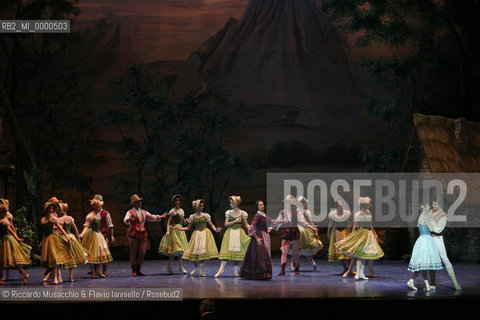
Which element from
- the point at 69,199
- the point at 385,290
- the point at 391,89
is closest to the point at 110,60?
the point at 69,199

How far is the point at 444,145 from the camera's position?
17.3 metres

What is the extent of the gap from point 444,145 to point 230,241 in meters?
7.66

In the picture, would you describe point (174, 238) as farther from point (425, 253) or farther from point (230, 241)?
point (425, 253)

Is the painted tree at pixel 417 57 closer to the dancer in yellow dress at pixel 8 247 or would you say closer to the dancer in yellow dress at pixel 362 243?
the dancer in yellow dress at pixel 362 243

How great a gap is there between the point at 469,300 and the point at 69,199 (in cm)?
1474

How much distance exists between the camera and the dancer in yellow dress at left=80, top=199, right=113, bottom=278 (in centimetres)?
1237

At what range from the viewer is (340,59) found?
2367cm

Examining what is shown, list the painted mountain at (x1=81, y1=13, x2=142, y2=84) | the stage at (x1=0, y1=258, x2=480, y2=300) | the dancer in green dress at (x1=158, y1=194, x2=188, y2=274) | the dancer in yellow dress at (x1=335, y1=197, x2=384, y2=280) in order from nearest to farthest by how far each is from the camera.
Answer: the stage at (x1=0, y1=258, x2=480, y2=300)
the dancer in yellow dress at (x1=335, y1=197, x2=384, y2=280)
the dancer in green dress at (x1=158, y1=194, x2=188, y2=274)
the painted mountain at (x1=81, y1=13, x2=142, y2=84)

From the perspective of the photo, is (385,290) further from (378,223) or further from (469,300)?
(378,223)

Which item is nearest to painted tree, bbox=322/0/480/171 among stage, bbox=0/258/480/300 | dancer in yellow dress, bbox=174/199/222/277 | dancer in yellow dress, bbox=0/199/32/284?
stage, bbox=0/258/480/300

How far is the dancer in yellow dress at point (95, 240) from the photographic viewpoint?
12.4 m

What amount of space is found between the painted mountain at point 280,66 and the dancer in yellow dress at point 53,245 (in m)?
11.8

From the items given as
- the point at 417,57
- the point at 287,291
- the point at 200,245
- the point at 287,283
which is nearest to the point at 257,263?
the point at 287,283

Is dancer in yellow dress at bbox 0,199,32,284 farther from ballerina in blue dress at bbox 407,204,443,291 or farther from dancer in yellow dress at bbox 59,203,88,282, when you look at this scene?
ballerina in blue dress at bbox 407,204,443,291
